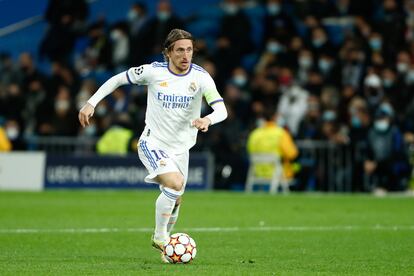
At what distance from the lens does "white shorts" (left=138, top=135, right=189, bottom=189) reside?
1062 centimetres

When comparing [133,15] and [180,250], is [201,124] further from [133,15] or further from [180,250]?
[133,15]

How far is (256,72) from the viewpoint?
89.4 feet

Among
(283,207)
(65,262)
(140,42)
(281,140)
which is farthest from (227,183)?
(65,262)

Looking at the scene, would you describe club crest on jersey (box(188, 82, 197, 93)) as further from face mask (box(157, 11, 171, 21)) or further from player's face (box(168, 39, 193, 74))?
face mask (box(157, 11, 171, 21))

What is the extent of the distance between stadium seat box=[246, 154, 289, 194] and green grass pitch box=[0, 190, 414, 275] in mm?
1978

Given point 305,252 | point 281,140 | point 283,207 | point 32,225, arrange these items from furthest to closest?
1. point 281,140
2. point 283,207
3. point 32,225
4. point 305,252

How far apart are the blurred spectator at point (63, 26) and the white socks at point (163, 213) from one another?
18258mm

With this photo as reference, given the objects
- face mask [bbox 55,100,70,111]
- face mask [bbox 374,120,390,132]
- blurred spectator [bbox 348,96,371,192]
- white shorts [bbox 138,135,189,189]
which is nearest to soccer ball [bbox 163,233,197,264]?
white shorts [bbox 138,135,189,189]

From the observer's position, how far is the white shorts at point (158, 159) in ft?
34.8

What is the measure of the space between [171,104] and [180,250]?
5.29 ft

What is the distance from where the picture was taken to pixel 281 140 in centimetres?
2408

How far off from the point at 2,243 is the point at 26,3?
16.3 m

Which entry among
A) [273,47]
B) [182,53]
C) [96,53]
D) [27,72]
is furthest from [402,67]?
[182,53]

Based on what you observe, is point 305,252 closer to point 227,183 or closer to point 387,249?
point 387,249
